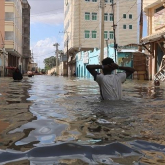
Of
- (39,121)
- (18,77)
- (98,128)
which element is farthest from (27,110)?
(18,77)

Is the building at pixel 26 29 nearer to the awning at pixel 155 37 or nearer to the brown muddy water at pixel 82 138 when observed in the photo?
the awning at pixel 155 37

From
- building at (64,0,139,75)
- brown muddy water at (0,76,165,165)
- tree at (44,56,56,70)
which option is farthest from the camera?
tree at (44,56,56,70)

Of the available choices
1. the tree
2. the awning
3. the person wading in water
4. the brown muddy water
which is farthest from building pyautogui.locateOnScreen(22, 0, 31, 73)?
the brown muddy water

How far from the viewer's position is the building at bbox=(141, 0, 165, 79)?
23875 mm

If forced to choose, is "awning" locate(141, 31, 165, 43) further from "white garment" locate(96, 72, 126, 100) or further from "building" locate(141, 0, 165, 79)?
"white garment" locate(96, 72, 126, 100)

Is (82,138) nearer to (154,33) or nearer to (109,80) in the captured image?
(109,80)

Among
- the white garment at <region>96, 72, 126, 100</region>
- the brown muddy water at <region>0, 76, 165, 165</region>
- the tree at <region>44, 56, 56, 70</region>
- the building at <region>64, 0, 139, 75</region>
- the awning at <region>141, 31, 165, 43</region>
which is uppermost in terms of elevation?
the building at <region>64, 0, 139, 75</region>

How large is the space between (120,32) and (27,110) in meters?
Result: 47.4

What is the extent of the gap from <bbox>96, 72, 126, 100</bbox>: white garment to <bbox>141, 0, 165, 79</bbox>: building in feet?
58.0

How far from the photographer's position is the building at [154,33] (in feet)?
78.3

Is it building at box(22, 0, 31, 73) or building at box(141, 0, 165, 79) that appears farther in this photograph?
building at box(22, 0, 31, 73)

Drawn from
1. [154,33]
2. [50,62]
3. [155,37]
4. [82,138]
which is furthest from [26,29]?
[82,138]

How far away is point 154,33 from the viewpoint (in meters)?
24.7

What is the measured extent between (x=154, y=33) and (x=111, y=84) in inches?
785
